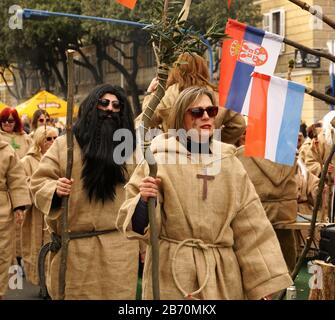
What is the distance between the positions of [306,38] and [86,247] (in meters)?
29.6

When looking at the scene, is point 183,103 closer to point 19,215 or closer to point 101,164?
point 101,164

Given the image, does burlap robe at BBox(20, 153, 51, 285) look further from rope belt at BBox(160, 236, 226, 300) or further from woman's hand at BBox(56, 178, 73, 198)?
rope belt at BBox(160, 236, 226, 300)

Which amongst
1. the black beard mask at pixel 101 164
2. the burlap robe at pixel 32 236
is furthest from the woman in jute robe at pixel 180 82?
the burlap robe at pixel 32 236

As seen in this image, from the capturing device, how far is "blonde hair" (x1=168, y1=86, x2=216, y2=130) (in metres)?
5.35

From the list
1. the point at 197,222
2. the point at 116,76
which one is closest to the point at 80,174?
the point at 197,222

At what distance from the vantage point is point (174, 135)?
5391mm

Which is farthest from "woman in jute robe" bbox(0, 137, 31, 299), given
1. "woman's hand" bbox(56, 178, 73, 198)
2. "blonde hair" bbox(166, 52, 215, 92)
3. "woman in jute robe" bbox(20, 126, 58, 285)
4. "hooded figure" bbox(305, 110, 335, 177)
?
"hooded figure" bbox(305, 110, 335, 177)

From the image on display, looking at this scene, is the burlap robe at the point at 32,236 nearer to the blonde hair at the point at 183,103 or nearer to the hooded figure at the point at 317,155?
the hooded figure at the point at 317,155

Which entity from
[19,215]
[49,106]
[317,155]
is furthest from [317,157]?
[49,106]

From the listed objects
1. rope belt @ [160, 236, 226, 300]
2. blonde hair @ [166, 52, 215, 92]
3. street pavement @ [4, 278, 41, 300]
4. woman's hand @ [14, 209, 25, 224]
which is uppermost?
blonde hair @ [166, 52, 215, 92]

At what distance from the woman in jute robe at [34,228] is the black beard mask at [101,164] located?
2954 mm

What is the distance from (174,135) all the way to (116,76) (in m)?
50.6

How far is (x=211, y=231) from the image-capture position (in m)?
5.25

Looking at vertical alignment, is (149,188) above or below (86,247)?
above
